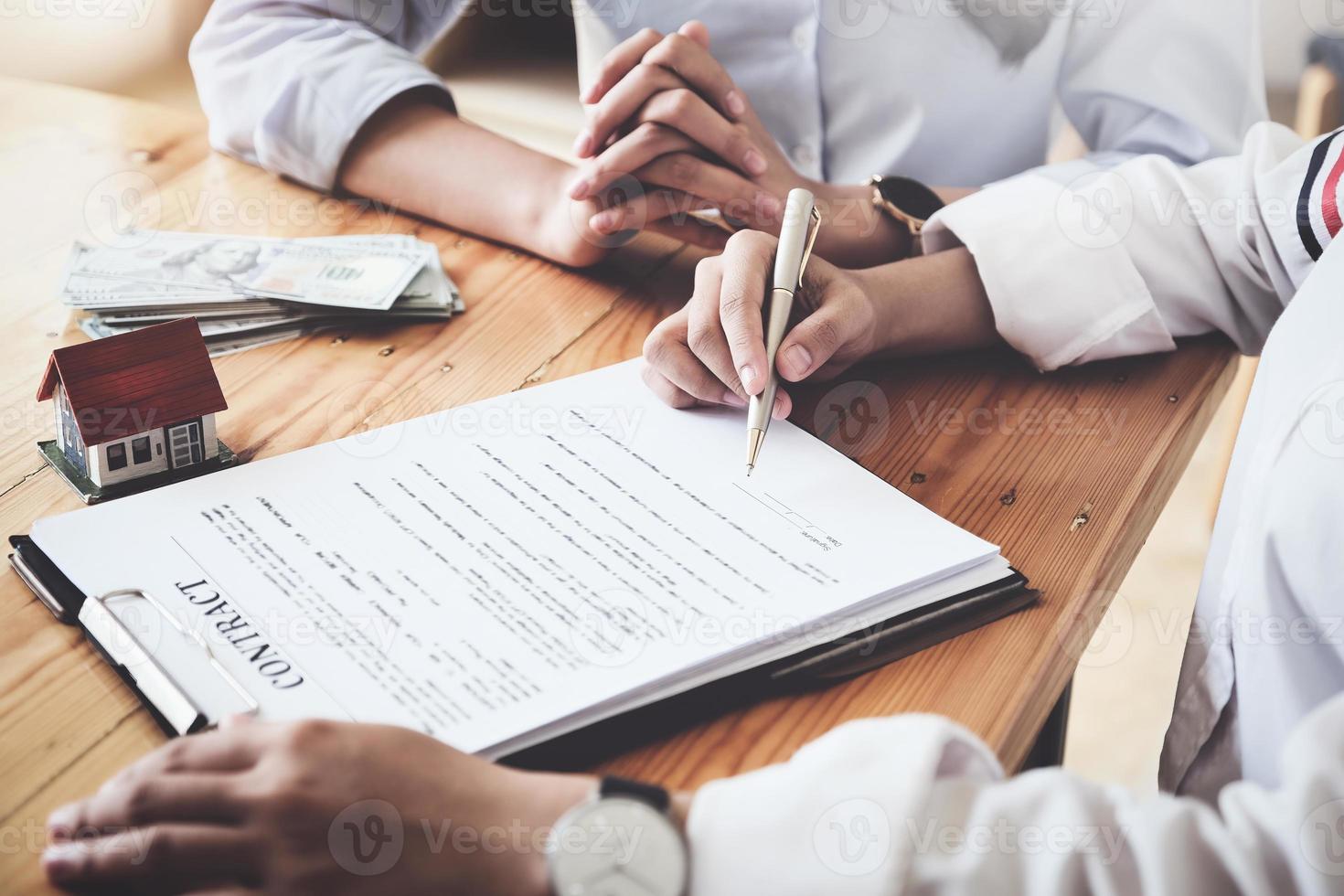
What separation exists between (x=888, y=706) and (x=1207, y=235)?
55 cm

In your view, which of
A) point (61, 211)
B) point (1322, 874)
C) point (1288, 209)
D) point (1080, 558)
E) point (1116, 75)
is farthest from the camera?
point (1116, 75)

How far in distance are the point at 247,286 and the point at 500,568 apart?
413 mm

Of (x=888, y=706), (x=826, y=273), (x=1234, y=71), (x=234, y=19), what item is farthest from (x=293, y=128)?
(x=1234, y=71)

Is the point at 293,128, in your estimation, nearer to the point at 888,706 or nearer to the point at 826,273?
the point at 826,273

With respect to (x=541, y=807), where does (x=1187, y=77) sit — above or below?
above

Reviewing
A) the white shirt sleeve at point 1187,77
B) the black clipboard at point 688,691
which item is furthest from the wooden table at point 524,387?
the white shirt sleeve at point 1187,77

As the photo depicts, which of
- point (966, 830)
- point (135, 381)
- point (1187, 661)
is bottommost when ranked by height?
point (1187, 661)

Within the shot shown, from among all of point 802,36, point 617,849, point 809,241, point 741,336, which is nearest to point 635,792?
point 617,849

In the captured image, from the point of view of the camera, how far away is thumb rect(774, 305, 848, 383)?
0.72 m

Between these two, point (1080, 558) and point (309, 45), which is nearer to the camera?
point (1080, 558)

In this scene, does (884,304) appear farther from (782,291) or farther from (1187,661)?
(1187,661)

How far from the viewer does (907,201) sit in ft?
3.20

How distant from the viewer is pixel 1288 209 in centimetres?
80

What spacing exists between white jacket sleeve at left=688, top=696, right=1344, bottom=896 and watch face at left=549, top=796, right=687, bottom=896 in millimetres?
12
